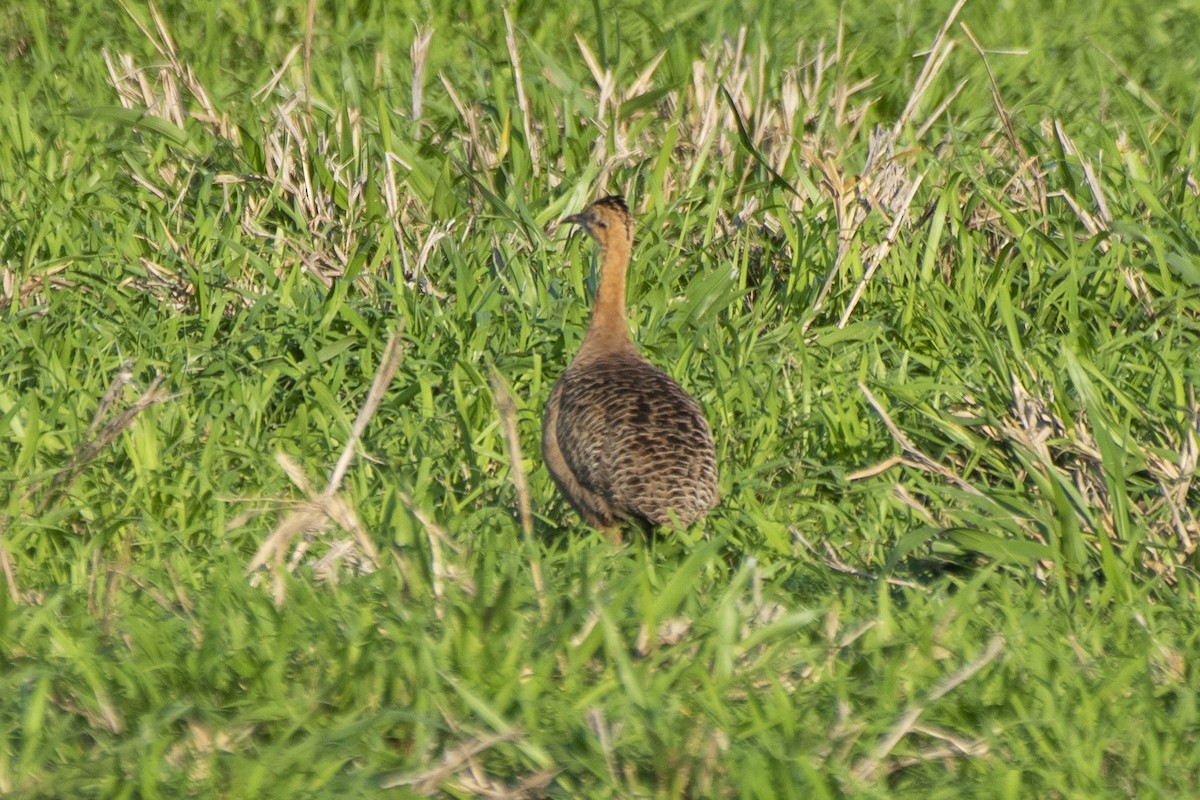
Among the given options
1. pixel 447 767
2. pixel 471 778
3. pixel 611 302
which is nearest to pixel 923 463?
pixel 611 302

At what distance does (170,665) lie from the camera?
130 inches

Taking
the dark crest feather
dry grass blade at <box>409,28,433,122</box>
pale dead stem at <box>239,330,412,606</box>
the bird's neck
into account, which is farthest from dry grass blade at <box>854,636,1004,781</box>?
dry grass blade at <box>409,28,433,122</box>

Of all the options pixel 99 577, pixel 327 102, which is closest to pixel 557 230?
pixel 327 102

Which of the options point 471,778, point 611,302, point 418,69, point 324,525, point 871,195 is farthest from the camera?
point 418,69

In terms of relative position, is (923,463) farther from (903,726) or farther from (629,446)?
(903,726)

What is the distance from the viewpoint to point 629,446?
4.53 m

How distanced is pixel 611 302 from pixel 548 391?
448 millimetres

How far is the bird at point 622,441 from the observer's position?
4430mm

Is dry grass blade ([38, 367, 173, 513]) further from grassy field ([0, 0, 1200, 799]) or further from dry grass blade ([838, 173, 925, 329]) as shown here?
dry grass blade ([838, 173, 925, 329])

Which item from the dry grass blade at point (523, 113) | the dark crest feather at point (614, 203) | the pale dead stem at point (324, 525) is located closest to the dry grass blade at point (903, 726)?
the pale dead stem at point (324, 525)

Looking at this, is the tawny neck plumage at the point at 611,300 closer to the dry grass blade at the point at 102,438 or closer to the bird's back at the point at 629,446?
the bird's back at the point at 629,446

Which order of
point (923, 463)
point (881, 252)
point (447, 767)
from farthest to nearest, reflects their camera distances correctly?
point (881, 252)
point (923, 463)
point (447, 767)

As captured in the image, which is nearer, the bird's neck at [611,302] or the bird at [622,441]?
the bird at [622,441]

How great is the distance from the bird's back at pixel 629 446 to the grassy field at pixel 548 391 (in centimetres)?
13
